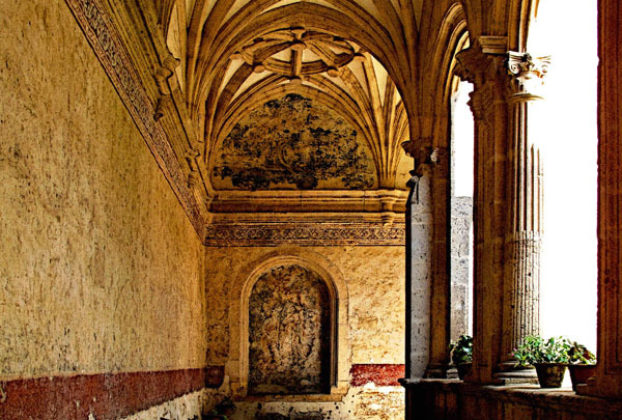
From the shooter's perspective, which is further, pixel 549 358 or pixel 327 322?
pixel 327 322

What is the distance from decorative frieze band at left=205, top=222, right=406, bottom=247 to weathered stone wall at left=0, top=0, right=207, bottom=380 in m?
8.96

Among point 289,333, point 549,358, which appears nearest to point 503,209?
point 549,358

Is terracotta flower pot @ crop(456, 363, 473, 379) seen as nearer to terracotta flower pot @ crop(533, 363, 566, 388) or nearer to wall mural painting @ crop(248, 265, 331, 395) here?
terracotta flower pot @ crop(533, 363, 566, 388)

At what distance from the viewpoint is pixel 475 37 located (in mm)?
10758

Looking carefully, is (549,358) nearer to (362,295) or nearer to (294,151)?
(362,295)

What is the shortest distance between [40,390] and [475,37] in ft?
21.5

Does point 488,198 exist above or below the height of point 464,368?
above

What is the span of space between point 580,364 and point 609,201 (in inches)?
65.2

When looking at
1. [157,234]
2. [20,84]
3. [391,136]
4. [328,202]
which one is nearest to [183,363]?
[157,234]

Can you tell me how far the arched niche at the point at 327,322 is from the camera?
20.7 m

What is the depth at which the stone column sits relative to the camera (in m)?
9.50

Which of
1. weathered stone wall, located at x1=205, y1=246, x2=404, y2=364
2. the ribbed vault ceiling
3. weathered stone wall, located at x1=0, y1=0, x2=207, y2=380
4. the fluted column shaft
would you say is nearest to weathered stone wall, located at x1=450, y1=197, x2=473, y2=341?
the ribbed vault ceiling

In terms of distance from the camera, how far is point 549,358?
8539 mm

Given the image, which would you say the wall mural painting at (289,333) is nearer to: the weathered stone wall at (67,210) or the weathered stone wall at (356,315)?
the weathered stone wall at (356,315)
